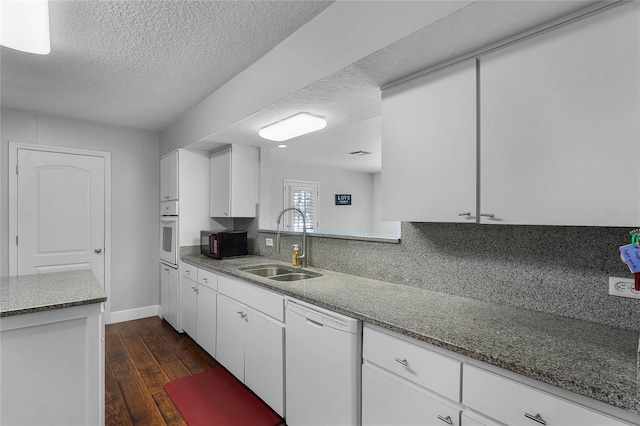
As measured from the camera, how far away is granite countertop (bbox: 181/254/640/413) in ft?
2.85

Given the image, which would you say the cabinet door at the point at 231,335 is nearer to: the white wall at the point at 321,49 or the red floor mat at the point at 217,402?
the red floor mat at the point at 217,402

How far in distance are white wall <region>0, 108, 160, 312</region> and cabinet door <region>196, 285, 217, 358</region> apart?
149cm

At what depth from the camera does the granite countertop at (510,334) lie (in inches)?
34.2

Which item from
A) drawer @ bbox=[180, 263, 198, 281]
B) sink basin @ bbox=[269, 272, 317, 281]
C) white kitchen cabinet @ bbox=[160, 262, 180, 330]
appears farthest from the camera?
white kitchen cabinet @ bbox=[160, 262, 180, 330]

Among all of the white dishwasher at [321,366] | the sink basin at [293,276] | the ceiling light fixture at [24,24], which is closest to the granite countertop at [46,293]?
the white dishwasher at [321,366]

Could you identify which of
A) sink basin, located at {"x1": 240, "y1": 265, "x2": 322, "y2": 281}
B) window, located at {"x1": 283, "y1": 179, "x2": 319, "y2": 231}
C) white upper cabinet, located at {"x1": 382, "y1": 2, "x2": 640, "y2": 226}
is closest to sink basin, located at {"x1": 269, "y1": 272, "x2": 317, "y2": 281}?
sink basin, located at {"x1": 240, "y1": 265, "x2": 322, "y2": 281}

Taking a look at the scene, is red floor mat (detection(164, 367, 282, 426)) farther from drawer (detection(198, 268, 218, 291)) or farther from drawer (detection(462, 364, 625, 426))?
drawer (detection(462, 364, 625, 426))

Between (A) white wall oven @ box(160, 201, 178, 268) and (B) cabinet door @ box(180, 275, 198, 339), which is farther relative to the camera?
(A) white wall oven @ box(160, 201, 178, 268)

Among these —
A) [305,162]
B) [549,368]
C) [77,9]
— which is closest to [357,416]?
[549,368]

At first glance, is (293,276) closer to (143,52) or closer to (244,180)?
(244,180)

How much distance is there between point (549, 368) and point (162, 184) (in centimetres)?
412

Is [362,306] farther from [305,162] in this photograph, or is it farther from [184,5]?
[305,162]

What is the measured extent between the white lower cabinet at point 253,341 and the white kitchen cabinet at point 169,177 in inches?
60.5

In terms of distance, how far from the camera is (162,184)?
3.98 m
